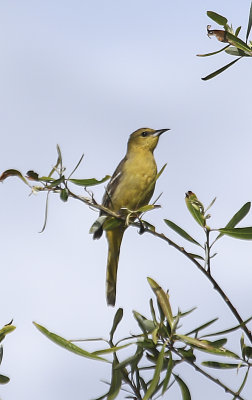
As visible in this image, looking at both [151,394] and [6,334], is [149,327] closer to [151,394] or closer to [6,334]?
[151,394]

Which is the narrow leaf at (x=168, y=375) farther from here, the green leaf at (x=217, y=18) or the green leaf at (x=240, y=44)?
the green leaf at (x=217, y=18)

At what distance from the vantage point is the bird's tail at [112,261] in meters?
5.64

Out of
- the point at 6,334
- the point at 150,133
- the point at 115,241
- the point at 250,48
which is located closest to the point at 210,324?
the point at 6,334

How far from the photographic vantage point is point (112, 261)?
5707 millimetres

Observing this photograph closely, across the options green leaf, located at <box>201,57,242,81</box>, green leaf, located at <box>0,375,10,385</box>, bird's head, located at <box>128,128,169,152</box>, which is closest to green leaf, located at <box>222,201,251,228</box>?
green leaf, located at <box>201,57,242,81</box>

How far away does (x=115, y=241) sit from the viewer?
5.65m

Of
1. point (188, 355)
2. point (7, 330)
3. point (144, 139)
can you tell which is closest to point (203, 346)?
point (188, 355)

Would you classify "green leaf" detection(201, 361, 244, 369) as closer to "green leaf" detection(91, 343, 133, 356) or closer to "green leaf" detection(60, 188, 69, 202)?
"green leaf" detection(91, 343, 133, 356)

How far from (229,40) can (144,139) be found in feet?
14.4

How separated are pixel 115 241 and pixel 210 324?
3.52m

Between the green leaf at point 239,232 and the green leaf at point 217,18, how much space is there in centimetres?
69

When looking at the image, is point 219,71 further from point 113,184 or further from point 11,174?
point 113,184

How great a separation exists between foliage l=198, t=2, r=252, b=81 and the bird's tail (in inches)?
132

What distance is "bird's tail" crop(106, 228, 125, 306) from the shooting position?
5637mm
